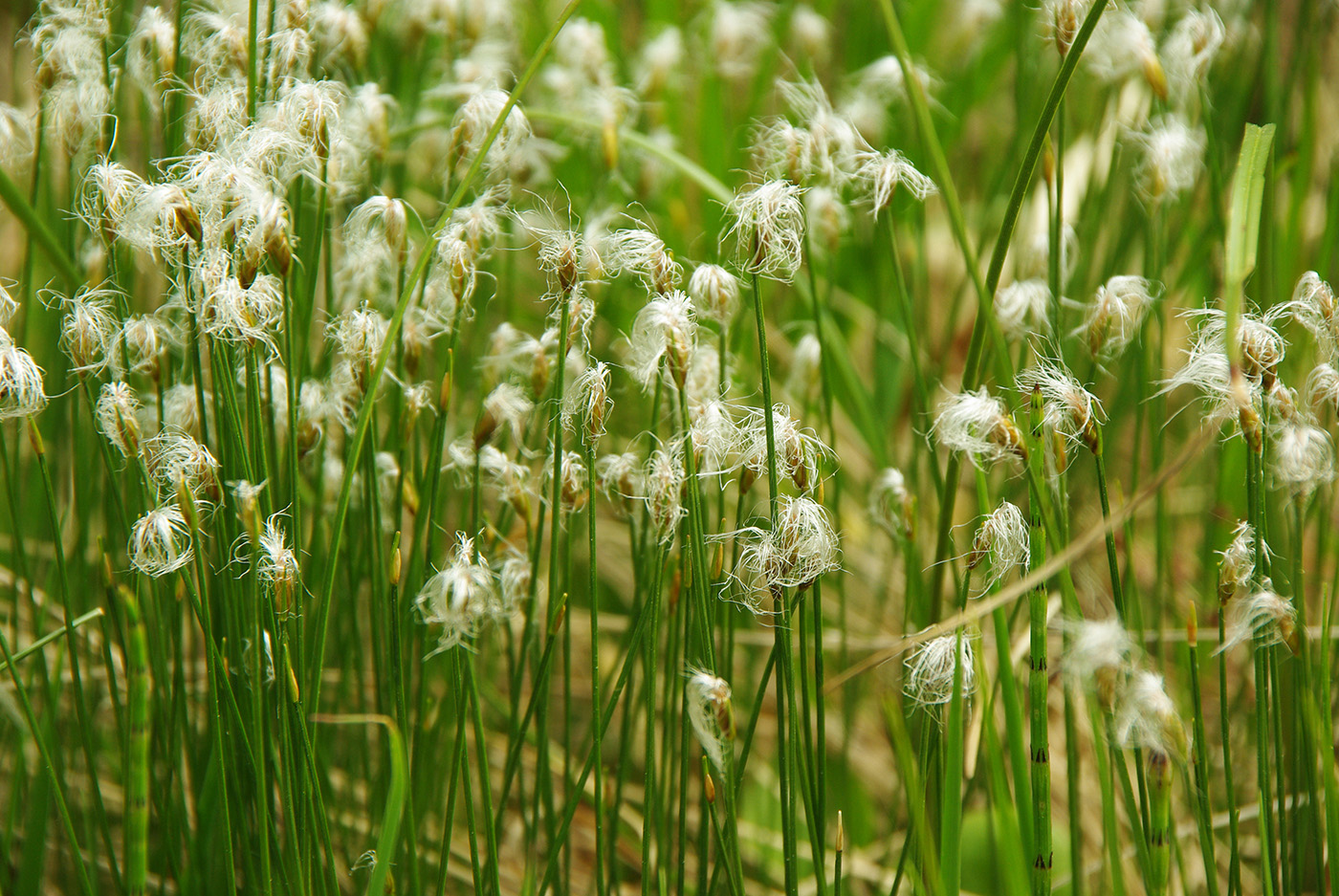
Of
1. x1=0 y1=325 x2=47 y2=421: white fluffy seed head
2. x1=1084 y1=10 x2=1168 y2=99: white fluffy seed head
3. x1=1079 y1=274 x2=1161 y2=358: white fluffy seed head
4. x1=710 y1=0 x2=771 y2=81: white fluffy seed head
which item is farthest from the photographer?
x1=710 y1=0 x2=771 y2=81: white fluffy seed head

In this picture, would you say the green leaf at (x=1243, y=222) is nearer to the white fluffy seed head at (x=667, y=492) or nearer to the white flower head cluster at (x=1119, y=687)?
the white flower head cluster at (x=1119, y=687)

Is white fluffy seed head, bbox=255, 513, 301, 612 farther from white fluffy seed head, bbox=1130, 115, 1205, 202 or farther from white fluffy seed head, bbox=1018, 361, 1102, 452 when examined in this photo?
white fluffy seed head, bbox=1130, 115, 1205, 202

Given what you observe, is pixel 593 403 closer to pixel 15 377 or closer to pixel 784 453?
pixel 784 453

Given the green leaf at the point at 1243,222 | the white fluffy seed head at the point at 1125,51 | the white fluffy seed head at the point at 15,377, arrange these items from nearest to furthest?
the green leaf at the point at 1243,222 → the white fluffy seed head at the point at 15,377 → the white fluffy seed head at the point at 1125,51

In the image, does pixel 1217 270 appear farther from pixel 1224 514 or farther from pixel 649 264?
pixel 649 264

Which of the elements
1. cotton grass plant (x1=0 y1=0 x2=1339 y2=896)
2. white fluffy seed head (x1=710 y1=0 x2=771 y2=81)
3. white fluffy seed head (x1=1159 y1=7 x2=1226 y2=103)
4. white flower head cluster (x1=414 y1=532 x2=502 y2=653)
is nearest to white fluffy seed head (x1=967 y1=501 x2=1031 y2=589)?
cotton grass plant (x1=0 y1=0 x2=1339 y2=896)

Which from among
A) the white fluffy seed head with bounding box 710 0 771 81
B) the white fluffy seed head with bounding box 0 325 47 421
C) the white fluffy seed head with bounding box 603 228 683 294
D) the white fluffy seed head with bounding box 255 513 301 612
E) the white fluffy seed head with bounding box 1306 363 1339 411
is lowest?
the white fluffy seed head with bounding box 255 513 301 612

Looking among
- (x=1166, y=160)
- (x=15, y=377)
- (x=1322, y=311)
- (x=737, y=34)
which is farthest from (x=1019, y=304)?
(x=737, y=34)

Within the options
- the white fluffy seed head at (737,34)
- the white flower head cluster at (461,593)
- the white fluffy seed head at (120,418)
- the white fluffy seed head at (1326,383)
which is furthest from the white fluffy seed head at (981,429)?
the white fluffy seed head at (737,34)
